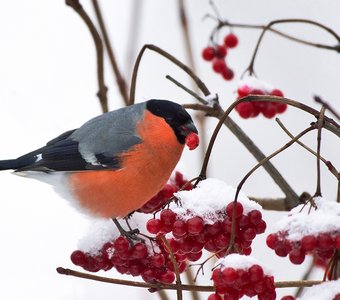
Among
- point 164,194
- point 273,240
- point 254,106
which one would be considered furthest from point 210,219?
point 254,106

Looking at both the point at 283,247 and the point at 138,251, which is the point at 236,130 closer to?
the point at 138,251

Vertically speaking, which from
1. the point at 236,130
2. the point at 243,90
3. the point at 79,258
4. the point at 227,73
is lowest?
the point at 79,258

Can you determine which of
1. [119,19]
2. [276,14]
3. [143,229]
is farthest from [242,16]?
[143,229]

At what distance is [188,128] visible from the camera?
Result: 1.70 metres

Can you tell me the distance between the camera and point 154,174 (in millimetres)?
1769

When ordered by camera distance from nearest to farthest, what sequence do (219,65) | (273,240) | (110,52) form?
(273,240) < (110,52) < (219,65)

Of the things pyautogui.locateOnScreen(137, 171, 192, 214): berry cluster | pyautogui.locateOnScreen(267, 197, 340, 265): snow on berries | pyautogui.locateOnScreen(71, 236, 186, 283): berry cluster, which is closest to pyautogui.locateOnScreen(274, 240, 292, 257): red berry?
pyautogui.locateOnScreen(267, 197, 340, 265): snow on berries

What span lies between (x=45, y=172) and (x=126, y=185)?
24 cm

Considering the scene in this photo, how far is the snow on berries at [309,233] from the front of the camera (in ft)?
3.43

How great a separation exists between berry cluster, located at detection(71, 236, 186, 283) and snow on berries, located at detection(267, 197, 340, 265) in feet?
1.04

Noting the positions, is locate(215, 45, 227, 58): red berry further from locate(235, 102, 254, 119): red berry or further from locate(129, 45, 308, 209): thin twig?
locate(129, 45, 308, 209): thin twig

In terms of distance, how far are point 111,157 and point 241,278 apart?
2.86 feet

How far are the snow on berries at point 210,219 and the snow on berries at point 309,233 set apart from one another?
0.31ft

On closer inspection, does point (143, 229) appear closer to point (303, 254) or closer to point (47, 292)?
point (303, 254)
